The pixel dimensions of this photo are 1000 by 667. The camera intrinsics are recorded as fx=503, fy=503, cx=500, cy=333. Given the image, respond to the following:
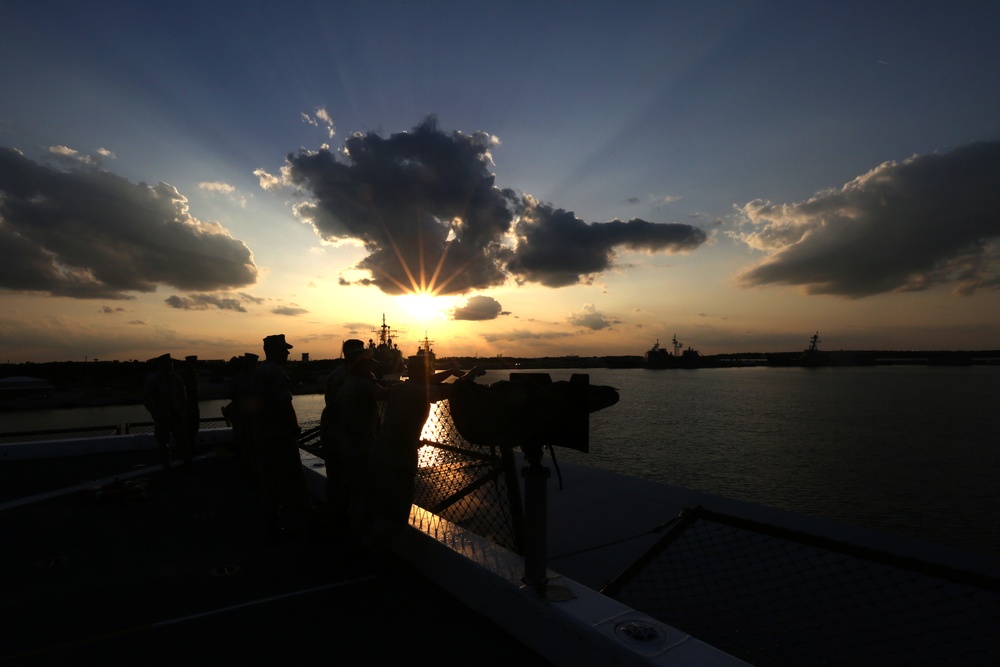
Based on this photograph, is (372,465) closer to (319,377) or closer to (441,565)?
(441,565)

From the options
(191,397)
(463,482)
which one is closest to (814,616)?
(463,482)

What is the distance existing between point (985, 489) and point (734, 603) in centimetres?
3306

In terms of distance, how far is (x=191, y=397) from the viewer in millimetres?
9891

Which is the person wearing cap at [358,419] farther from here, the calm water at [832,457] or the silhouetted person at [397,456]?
the calm water at [832,457]

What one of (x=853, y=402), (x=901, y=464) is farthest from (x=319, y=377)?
(x=901, y=464)

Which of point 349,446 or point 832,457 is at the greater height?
point 349,446

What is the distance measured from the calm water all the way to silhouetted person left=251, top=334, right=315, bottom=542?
6.98m

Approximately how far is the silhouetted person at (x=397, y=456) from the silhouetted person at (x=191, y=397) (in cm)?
668

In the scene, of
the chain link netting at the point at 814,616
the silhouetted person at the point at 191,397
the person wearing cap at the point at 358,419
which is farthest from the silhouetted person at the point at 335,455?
the silhouetted person at the point at 191,397

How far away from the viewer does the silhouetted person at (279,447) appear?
526 cm

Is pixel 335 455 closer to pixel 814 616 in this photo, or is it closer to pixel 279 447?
pixel 279 447

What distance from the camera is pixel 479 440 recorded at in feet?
8.82

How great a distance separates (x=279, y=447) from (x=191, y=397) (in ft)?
19.5

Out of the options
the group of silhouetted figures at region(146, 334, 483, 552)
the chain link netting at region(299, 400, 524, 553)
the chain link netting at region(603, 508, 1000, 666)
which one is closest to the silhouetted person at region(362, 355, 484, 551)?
the group of silhouetted figures at region(146, 334, 483, 552)
